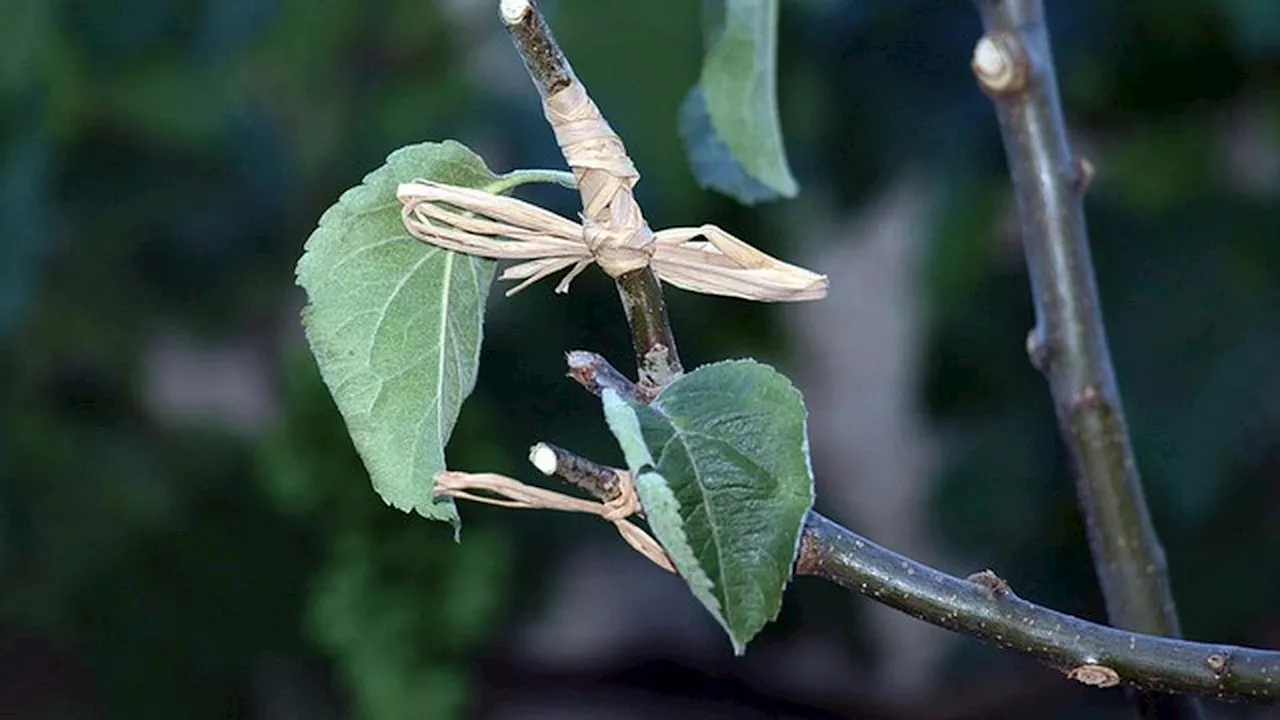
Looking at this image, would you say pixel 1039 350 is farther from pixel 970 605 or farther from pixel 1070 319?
pixel 970 605

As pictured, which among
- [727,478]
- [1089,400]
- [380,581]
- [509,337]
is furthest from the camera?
[509,337]

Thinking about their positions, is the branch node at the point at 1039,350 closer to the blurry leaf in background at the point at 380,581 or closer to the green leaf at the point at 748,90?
the green leaf at the point at 748,90

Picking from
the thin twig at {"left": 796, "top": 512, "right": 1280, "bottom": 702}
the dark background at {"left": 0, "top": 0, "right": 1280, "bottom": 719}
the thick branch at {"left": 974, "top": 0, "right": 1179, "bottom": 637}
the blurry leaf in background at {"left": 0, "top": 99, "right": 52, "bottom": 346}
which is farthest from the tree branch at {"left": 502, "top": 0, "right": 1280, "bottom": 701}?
the blurry leaf in background at {"left": 0, "top": 99, "right": 52, "bottom": 346}

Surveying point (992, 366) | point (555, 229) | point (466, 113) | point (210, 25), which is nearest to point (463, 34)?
point (466, 113)

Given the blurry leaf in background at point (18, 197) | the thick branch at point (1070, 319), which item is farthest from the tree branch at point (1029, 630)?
the blurry leaf in background at point (18, 197)

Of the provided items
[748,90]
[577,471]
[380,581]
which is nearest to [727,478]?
[577,471]

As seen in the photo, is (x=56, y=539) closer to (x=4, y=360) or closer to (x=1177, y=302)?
(x=4, y=360)
